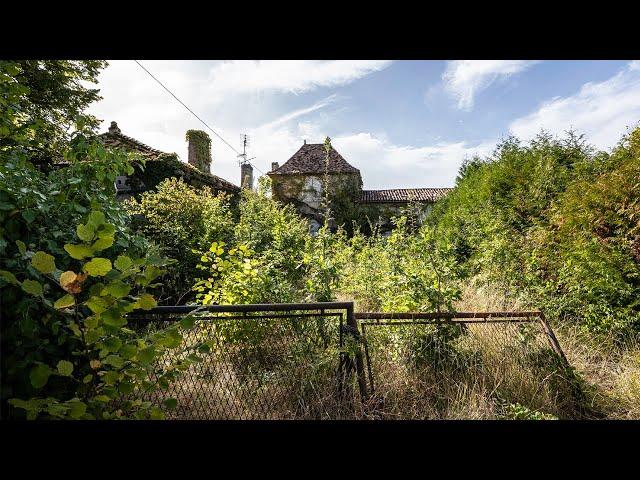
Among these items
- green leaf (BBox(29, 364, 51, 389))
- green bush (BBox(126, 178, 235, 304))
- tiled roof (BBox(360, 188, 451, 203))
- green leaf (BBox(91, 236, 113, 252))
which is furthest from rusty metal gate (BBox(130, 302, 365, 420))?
tiled roof (BBox(360, 188, 451, 203))

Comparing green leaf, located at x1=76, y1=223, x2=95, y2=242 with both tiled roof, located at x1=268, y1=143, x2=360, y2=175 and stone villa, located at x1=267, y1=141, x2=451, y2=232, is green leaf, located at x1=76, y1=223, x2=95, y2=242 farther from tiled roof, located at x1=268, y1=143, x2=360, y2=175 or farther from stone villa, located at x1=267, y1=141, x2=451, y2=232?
tiled roof, located at x1=268, y1=143, x2=360, y2=175

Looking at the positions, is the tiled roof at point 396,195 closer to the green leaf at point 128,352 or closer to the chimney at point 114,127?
the chimney at point 114,127

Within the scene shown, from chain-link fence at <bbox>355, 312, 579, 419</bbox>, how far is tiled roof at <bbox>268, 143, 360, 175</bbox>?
55.7 feet

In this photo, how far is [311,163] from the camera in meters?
21.0

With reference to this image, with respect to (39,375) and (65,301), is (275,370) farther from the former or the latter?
(65,301)

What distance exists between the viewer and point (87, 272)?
0.91m

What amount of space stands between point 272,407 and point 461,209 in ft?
22.9

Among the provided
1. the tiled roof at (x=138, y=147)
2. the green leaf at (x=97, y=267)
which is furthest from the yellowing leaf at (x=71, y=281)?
the tiled roof at (x=138, y=147)

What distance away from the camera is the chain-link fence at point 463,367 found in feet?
9.58

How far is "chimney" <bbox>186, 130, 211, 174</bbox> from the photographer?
50.2 feet
